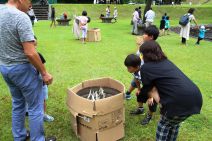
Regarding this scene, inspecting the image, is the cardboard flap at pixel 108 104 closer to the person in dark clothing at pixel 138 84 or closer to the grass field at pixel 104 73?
the person in dark clothing at pixel 138 84

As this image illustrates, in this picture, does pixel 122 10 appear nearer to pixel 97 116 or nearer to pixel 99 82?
pixel 99 82

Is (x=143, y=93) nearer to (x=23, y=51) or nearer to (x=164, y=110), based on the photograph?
(x=164, y=110)

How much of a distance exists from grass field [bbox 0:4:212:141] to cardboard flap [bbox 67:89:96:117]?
62 cm

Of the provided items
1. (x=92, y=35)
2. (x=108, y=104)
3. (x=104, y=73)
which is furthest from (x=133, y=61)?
(x=92, y=35)

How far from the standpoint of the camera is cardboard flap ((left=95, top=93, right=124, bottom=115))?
3542 millimetres

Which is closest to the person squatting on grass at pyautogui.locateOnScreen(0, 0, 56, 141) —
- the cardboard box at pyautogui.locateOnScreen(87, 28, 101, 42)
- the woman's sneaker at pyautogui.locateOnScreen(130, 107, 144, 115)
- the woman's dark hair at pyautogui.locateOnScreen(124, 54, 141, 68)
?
the woman's dark hair at pyautogui.locateOnScreen(124, 54, 141, 68)

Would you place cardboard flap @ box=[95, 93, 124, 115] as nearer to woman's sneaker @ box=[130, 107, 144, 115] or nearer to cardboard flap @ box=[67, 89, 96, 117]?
cardboard flap @ box=[67, 89, 96, 117]

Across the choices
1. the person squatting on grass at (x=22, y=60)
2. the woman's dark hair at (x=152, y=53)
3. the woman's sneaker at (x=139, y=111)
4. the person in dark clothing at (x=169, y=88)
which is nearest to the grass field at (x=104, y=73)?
the woman's sneaker at (x=139, y=111)

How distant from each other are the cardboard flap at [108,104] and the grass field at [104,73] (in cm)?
71

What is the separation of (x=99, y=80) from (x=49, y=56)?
5.70 metres

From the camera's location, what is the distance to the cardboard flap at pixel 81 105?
140 inches

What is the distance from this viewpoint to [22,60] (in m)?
3.19

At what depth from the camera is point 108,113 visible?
3666 mm

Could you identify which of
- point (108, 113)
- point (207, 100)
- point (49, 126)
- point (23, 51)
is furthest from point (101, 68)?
point (23, 51)
